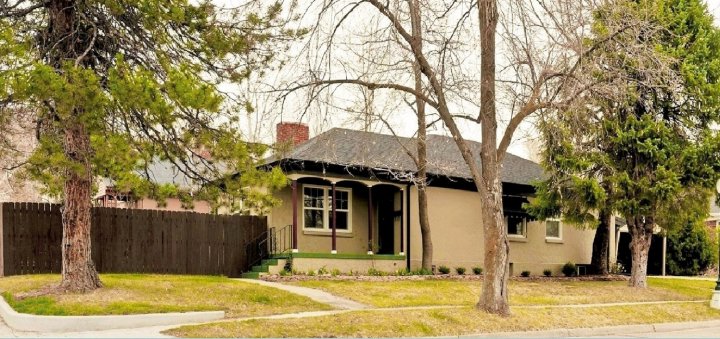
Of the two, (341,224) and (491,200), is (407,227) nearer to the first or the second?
(341,224)

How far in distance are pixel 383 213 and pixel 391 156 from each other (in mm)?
2276

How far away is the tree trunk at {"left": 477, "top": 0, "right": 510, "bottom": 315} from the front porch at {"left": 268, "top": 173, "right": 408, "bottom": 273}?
30.1ft

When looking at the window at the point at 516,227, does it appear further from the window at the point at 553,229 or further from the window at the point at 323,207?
the window at the point at 323,207

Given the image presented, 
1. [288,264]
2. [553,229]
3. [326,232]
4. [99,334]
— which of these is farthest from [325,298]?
[553,229]

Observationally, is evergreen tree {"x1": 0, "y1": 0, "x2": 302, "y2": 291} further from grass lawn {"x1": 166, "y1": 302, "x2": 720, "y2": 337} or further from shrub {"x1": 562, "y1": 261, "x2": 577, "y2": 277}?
shrub {"x1": 562, "y1": 261, "x2": 577, "y2": 277}

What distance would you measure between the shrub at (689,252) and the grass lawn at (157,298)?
874 inches

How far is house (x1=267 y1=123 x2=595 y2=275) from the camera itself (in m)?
24.5

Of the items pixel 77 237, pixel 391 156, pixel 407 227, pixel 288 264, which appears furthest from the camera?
pixel 391 156

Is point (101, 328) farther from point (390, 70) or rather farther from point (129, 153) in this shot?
point (390, 70)

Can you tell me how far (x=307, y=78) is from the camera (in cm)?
1487

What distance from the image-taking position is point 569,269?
96.2 feet

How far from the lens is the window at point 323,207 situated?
25.9 meters

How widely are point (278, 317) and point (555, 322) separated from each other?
554 cm

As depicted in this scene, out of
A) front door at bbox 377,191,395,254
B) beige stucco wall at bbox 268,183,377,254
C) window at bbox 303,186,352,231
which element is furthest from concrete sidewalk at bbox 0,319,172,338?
front door at bbox 377,191,395,254
